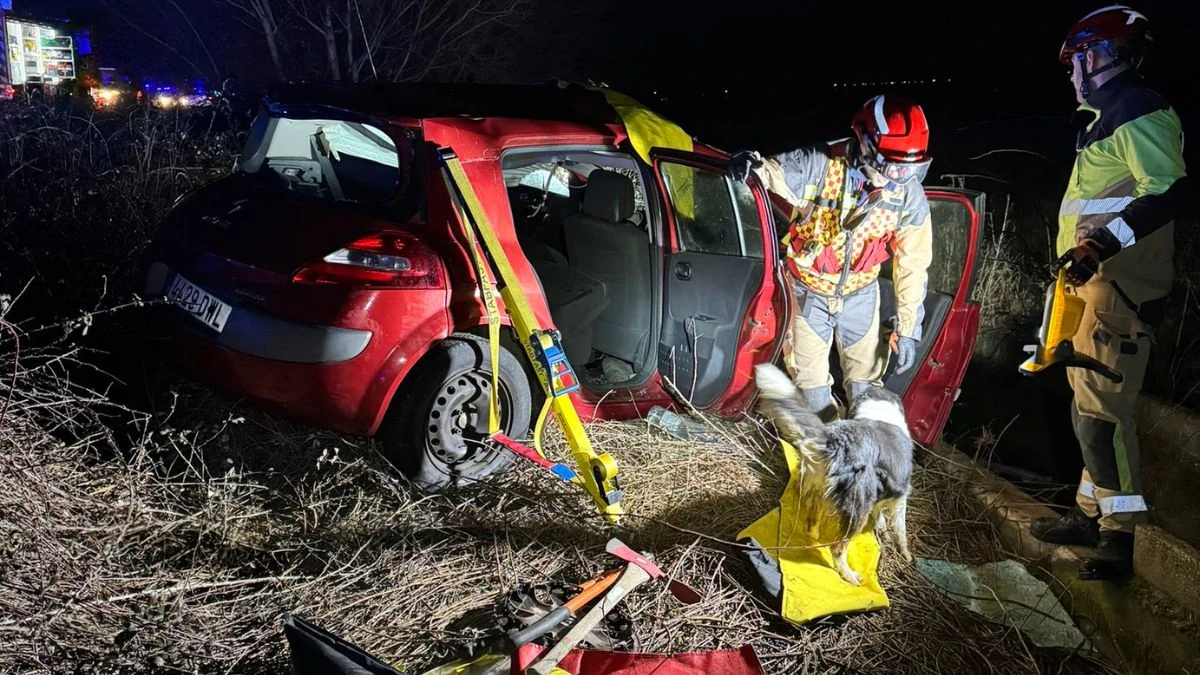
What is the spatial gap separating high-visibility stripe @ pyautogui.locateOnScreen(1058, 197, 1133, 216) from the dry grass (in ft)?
4.23

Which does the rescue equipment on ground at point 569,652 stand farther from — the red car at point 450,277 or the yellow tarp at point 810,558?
the red car at point 450,277

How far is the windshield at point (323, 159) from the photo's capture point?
334 cm

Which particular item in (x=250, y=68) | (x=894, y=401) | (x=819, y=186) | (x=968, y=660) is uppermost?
(x=250, y=68)

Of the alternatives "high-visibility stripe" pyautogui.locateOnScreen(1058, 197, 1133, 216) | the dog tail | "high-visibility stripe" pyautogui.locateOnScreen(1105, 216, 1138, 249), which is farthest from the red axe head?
"high-visibility stripe" pyautogui.locateOnScreen(1058, 197, 1133, 216)

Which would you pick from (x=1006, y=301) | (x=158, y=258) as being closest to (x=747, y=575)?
(x=158, y=258)

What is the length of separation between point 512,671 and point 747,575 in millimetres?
1094

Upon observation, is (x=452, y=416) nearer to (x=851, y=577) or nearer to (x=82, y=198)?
(x=851, y=577)

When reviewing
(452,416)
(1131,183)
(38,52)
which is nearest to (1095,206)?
(1131,183)

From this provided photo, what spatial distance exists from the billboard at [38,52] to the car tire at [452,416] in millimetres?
17461

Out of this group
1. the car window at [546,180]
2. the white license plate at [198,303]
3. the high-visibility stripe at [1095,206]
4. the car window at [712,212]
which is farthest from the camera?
the car window at [546,180]

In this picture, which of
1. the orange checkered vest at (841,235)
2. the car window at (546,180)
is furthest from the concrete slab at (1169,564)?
the car window at (546,180)

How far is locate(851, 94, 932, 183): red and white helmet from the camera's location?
3.15m

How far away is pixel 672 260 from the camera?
374 centimetres

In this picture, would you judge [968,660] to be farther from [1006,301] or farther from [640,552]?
[1006,301]
